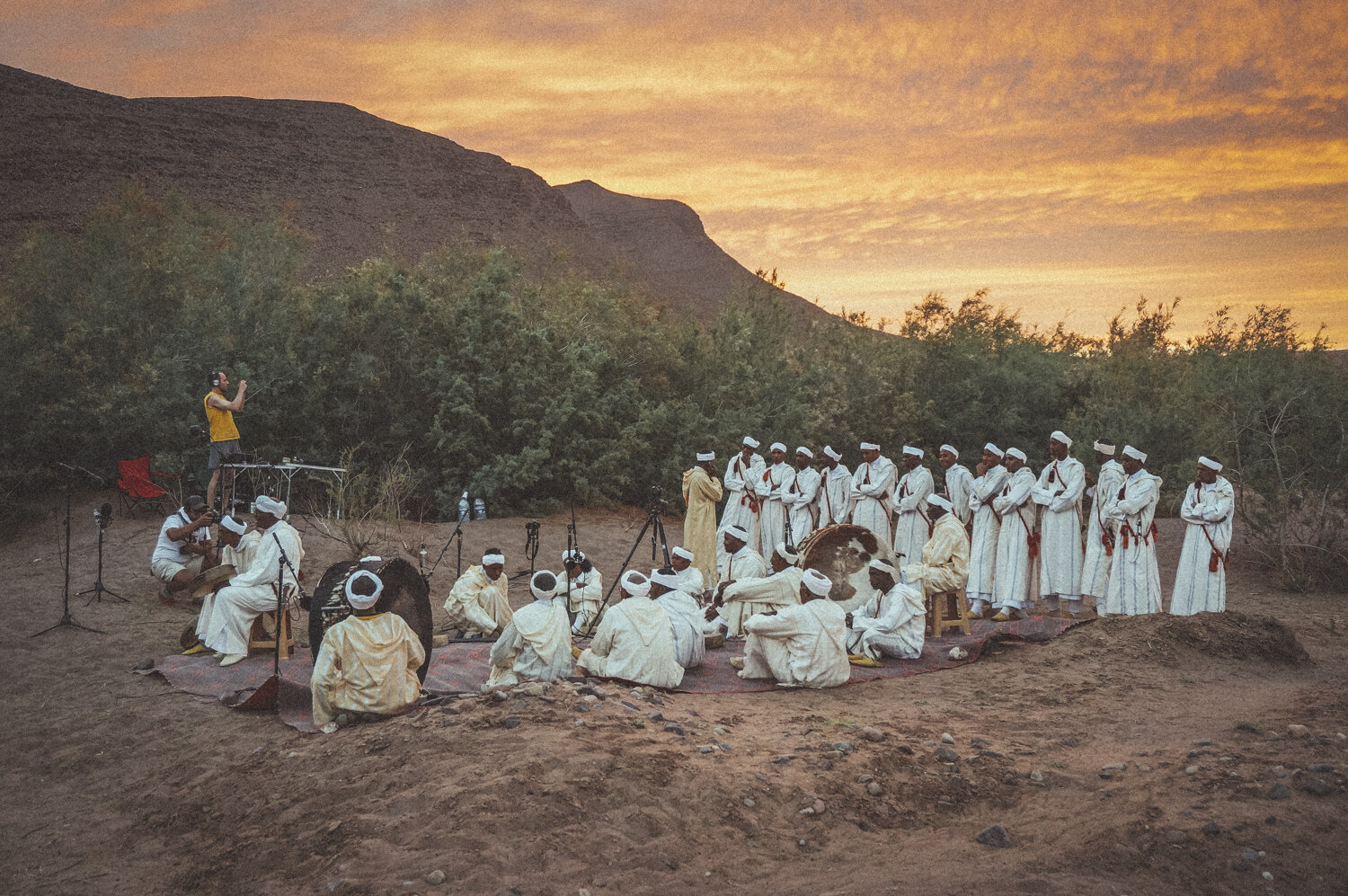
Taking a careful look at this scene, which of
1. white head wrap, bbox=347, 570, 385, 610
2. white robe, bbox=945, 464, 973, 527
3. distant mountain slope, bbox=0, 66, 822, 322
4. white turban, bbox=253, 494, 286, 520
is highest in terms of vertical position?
distant mountain slope, bbox=0, 66, 822, 322

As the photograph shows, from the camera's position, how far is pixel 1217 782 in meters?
5.07

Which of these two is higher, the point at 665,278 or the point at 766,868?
the point at 665,278

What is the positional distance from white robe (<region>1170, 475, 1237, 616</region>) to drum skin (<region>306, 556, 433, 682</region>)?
7.55 m

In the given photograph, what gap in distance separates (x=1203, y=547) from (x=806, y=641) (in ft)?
16.5

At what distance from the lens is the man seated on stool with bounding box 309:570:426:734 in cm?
636

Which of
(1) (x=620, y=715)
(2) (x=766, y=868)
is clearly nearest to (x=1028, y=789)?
(2) (x=766, y=868)

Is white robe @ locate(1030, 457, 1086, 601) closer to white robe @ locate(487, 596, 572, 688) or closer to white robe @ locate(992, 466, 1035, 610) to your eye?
white robe @ locate(992, 466, 1035, 610)

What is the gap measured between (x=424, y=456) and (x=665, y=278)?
5131 cm

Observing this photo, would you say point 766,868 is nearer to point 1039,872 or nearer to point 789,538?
point 1039,872

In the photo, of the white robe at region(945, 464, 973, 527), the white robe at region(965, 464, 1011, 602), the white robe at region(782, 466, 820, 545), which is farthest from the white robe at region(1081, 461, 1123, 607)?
the white robe at region(782, 466, 820, 545)

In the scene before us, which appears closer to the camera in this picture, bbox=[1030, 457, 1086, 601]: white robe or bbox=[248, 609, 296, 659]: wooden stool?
bbox=[248, 609, 296, 659]: wooden stool

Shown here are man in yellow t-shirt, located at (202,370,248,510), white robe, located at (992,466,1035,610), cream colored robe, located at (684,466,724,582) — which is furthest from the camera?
cream colored robe, located at (684,466,724,582)

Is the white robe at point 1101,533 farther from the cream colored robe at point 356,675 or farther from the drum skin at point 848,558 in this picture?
the cream colored robe at point 356,675

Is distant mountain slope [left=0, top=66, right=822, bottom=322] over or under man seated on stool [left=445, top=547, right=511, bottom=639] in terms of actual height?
over
